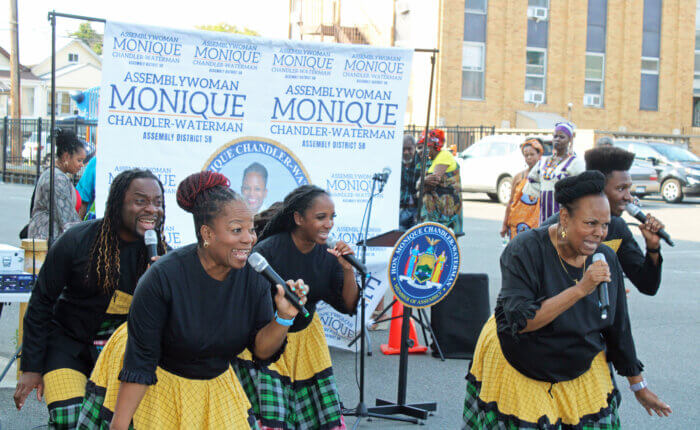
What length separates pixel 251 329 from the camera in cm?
332

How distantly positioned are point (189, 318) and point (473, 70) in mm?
28987

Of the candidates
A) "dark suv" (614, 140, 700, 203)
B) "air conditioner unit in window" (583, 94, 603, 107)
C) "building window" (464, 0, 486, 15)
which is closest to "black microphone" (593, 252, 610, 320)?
"dark suv" (614, 140, 700, 203)

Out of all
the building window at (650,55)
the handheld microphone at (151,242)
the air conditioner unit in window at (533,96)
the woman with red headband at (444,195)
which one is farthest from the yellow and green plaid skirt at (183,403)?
the building window at (650,55)

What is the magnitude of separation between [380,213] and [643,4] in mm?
30664

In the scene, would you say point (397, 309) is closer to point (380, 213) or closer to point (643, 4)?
point (380, 213)

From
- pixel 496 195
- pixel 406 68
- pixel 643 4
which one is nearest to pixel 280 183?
pixel 406 68

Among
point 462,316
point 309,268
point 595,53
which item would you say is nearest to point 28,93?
point 595,53

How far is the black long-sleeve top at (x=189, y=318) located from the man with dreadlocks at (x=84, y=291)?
31.1 inches

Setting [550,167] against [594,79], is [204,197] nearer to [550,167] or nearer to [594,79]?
[550,167]

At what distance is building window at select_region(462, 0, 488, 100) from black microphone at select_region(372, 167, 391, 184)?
2505cm

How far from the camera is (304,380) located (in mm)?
4559

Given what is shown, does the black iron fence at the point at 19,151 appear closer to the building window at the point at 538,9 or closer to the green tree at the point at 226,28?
the building window at the point at 538,9

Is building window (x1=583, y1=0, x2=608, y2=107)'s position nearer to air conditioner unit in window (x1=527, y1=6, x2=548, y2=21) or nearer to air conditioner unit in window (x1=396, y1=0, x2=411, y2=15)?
air conditioner unit in window (x1=527, y1=6, x2=548, y2=21)

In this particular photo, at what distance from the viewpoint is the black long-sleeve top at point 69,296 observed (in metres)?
3.79
